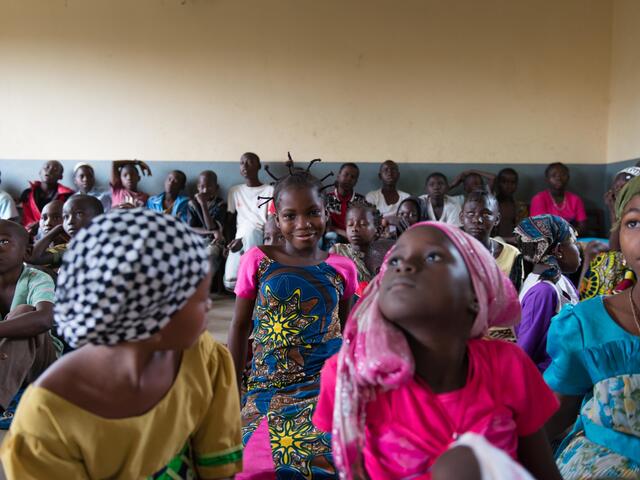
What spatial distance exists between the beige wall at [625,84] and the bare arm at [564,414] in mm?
5344

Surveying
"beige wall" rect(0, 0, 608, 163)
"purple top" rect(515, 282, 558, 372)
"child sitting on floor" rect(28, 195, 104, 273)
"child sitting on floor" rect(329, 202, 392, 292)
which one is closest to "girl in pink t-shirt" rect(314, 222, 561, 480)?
"purple top" rect(515, 282, 558, 372)

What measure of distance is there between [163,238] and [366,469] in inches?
25.2

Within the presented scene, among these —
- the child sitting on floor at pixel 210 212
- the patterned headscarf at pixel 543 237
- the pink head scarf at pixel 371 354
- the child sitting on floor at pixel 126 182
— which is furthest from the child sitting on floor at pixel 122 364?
the child sitting on floor at pixel 126 182

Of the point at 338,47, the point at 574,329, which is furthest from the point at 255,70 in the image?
the point at 574,329

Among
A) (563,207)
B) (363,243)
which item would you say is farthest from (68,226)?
(563,207)

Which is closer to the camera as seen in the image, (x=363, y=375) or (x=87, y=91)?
(x=363, y=375)

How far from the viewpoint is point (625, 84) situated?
6293mm

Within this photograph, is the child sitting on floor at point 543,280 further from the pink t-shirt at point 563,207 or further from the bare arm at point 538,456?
the pink t-shirt at point 563,207

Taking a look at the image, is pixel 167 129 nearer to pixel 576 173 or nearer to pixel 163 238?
pixel 576 173

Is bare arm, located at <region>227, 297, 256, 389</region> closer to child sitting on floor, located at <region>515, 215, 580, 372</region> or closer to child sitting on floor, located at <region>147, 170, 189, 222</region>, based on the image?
child sitting on floor, located at <region>515, 215, 580, 372</region>

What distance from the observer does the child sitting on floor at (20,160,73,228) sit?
6.62m

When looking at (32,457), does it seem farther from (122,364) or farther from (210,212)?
(210,212)

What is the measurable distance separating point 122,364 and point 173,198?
5.79 metres

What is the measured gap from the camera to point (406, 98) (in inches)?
271
